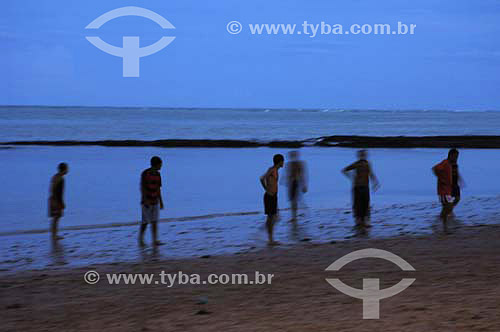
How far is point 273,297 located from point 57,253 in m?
4.71

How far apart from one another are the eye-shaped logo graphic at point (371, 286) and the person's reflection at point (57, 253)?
401 cm

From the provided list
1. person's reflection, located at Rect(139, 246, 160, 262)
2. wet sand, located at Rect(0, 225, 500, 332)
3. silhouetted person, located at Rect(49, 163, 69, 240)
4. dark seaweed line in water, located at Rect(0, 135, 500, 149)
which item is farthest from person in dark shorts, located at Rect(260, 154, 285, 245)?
dark seaweed line in water, located at Rect(0, 135, 500, 149)

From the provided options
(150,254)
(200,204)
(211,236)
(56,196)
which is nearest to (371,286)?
(150,254)

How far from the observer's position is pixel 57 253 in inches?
402

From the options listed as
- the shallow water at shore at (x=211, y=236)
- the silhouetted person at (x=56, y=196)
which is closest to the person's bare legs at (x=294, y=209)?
the shallow water at shore at (x=211, y=236)

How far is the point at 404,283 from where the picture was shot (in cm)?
739

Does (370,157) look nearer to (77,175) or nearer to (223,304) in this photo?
(77,175)

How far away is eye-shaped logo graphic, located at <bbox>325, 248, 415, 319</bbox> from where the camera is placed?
6312mm

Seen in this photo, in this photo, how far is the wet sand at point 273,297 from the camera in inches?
227

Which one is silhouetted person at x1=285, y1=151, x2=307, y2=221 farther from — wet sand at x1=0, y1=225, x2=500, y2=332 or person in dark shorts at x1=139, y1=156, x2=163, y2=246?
wet sand at x1=0, y1=225, x2=500, y2=332

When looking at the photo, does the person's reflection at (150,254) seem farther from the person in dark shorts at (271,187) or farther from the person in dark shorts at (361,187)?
the person in dark shorts at (361,187)

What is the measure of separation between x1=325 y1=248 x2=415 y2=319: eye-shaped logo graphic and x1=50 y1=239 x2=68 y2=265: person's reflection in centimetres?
401

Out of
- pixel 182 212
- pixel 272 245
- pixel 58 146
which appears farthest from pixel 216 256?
pixel 58 146

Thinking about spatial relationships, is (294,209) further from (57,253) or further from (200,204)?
(57,253)
